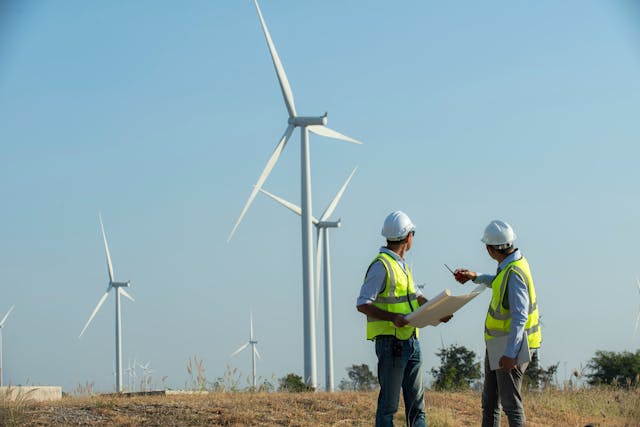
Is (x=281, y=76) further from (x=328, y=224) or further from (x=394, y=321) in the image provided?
(x=394, y=321)

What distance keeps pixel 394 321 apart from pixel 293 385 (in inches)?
415

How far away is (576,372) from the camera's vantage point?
1405 centimetres

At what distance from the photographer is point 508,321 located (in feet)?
30.0

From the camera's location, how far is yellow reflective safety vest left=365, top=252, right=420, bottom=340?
28.6 ft

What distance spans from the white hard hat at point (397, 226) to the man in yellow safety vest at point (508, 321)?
2.70 feet

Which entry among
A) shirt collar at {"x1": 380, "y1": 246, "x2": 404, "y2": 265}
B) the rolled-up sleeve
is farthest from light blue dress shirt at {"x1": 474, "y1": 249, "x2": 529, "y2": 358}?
the rolled-up sleeve

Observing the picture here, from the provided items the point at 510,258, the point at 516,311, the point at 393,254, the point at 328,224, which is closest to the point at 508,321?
the point at 516,311

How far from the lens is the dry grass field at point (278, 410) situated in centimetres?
1205

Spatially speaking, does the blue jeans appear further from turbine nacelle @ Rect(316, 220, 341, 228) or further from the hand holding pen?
turbine nacelle @ Rect(316, 220, 341, 228)

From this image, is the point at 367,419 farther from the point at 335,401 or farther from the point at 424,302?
the point at 424,302

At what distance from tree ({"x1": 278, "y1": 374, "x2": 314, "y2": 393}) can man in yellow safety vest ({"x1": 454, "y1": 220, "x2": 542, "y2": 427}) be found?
8245mm

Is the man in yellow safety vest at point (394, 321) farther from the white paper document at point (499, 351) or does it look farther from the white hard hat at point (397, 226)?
the white paper document at point (499, 351)

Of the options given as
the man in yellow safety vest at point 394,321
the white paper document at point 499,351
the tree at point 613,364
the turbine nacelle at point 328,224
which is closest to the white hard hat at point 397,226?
the man in yellow safety vest at point 394,321

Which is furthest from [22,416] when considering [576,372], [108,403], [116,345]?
[116,345]
